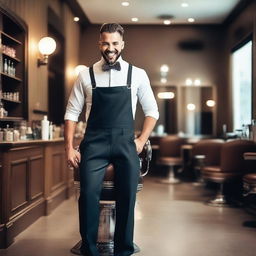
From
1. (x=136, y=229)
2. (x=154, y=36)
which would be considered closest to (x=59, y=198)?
(x=136, y=229)

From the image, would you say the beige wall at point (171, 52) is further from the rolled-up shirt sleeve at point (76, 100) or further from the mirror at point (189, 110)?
the rolled-up shirt sleeve at point (76, 100)

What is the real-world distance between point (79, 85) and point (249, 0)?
17.8 ft

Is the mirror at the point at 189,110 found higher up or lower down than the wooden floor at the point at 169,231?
higher up

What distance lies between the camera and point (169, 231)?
4277 millimetres

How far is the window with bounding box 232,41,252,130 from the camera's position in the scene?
8.00 meters

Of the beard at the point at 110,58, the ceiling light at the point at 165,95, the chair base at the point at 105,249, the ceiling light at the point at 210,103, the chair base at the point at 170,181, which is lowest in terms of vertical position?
the chair base at the point at 170,181

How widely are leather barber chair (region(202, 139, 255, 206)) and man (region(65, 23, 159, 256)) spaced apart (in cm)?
286

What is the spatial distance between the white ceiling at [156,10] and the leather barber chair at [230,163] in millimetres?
3225

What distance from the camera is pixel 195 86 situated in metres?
9.80

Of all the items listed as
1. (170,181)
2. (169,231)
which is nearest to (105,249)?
(169,231)

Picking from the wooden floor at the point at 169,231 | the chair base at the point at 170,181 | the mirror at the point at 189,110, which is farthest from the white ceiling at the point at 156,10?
the wooden floor at the point at 169,231

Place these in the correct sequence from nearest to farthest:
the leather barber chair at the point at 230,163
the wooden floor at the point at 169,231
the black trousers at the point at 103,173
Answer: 1. the black trousers at the point at 103,173
2. the wooden floor at the point at 169,231
3. the leather barber chair at the point at 230,163

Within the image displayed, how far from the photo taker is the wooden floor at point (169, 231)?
11.7 ft

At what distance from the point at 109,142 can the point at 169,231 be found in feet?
5.77
